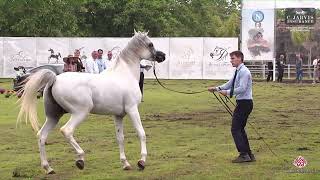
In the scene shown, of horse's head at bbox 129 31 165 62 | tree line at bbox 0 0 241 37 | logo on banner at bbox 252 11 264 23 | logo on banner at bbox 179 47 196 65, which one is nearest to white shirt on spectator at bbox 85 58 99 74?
horse's head at bbox 129 31 165 62

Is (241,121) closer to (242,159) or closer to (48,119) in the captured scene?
(242,159)

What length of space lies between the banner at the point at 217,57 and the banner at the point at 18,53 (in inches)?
423

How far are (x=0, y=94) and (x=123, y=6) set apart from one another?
85.0 feet

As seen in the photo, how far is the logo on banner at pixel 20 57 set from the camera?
40.9 m

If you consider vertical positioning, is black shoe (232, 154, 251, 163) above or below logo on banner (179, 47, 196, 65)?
below

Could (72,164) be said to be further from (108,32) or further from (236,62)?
(108,32)

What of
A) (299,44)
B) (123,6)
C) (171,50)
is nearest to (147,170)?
(171,50)

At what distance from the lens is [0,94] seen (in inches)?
1075

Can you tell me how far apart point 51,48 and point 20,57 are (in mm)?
2007

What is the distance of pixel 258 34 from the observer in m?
41.9

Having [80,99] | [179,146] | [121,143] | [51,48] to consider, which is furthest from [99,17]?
[80,99]

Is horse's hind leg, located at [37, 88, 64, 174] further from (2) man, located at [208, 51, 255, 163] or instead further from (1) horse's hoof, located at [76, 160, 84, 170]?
(2) man, located at [208, 51, 255, 163]

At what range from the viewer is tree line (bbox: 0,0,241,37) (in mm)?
47406

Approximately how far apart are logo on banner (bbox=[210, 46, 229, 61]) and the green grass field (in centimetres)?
1940
